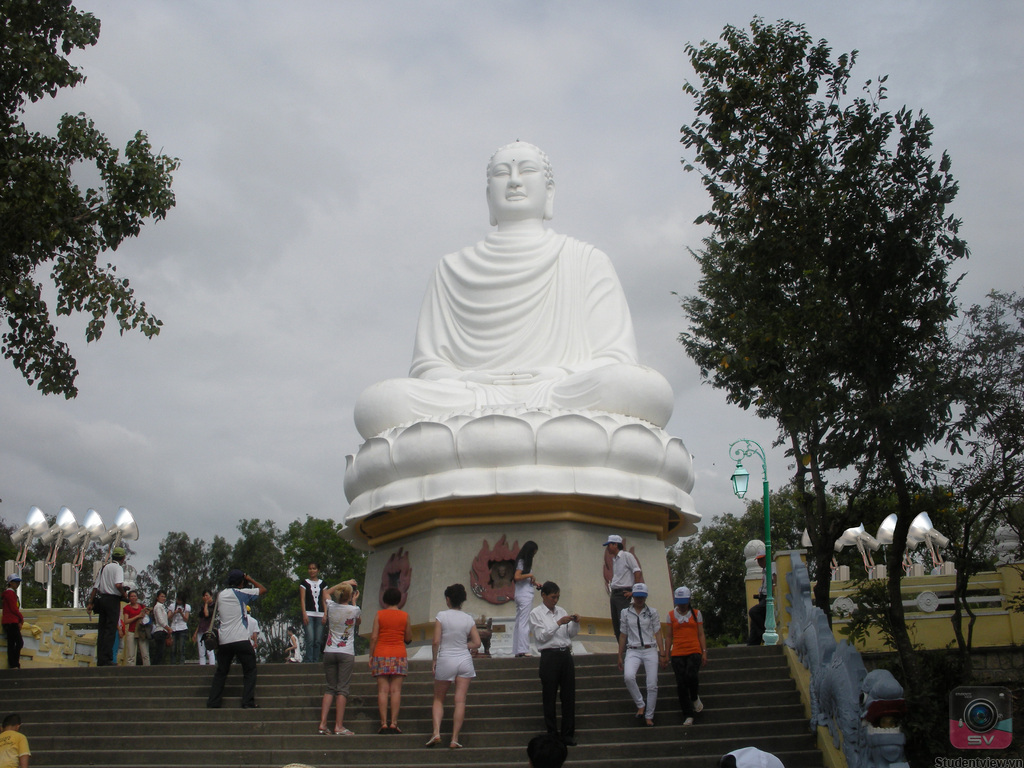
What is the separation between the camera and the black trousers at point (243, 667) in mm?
8914

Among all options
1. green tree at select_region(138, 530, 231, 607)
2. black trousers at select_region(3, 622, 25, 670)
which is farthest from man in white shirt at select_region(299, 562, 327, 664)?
green tree at select_region(138, 530, 231, 607)

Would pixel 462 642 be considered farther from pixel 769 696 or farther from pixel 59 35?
pixel 59 35

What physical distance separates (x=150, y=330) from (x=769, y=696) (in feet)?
19.6

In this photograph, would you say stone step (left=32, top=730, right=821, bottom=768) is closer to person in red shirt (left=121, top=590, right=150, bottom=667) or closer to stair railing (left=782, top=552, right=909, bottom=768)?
stair railing (left=782, top=552, right=909, bottom=768)

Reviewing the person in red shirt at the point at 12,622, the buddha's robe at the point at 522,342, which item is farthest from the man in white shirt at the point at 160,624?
the buddha's robe at the point at 522,342

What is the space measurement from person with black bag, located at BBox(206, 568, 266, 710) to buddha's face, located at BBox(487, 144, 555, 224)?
8.44 metres

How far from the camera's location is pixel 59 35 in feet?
33.2

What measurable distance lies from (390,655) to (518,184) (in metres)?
9.42

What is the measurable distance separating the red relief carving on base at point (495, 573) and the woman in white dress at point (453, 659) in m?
4.19

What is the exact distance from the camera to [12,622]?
1229 centimetres

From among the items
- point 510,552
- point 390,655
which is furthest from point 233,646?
point 510,552

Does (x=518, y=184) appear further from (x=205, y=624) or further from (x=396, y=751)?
(x=396, y=751)

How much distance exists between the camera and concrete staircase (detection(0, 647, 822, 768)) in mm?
7695

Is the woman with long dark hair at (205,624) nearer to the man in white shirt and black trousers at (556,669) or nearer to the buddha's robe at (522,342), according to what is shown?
the buddha's robe at (522,342)
